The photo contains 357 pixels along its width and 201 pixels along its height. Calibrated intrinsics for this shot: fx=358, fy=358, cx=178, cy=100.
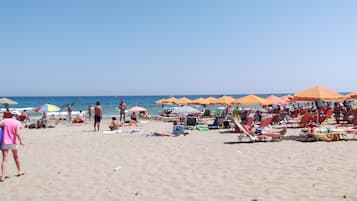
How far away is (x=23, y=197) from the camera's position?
205 inches

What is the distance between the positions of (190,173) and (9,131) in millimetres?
3273

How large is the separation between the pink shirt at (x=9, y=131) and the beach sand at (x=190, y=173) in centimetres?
70

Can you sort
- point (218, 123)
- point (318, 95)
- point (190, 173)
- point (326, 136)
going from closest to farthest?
point (190, 173)
point (326, 136)
point (318, 95)
point (218, 123)

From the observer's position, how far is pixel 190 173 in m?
6.48

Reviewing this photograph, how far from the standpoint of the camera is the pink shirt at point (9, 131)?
6.23 metres

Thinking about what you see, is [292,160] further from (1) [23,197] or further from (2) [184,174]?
(1) [23,197]

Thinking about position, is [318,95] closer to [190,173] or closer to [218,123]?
[218,123]

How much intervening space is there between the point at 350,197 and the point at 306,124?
10.7 m

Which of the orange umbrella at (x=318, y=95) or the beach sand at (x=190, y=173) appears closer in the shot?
the beach sand at (x=190, y=173)

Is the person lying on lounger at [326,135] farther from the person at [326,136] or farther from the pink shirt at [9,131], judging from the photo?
the pink shirt at [9,131]

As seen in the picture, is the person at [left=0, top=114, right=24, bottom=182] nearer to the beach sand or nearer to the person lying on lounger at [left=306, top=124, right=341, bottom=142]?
the beach sand

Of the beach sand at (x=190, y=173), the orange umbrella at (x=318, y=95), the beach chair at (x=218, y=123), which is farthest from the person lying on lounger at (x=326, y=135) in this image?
the beach chair at (x=218, y=123)

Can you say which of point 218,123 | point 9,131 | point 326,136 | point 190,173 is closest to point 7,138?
point 9,131

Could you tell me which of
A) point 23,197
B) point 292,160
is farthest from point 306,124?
point 23,197
